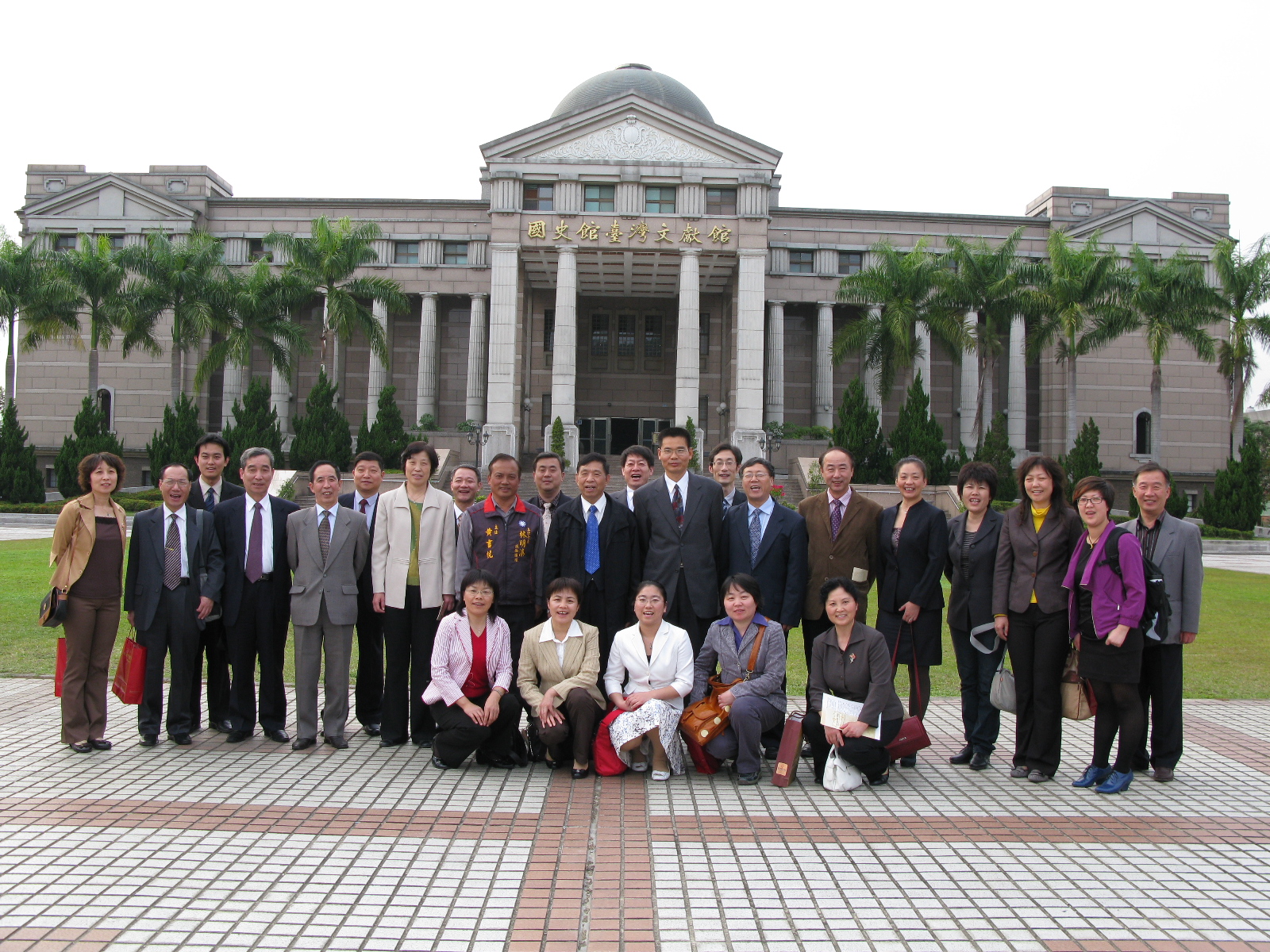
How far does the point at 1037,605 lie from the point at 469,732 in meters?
3.88

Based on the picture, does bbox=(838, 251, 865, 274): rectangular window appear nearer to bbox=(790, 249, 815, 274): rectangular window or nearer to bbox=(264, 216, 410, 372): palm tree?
bbox=(790, 249, 815, 274): rectangular window

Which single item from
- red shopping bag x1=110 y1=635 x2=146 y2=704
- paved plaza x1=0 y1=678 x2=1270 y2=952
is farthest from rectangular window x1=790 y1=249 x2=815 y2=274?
red shopping bag x1=110 y1=635 x2=146 y2=704

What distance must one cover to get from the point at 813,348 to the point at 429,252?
15852 millimetres

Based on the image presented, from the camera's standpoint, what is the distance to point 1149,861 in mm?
4812

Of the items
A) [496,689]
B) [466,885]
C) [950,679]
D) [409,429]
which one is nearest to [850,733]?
[496,689]

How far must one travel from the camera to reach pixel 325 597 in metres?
7.02

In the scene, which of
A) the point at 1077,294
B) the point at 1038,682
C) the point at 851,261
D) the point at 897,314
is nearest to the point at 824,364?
the point at 851,261

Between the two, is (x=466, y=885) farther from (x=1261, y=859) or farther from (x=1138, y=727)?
(x=1138, y=727)

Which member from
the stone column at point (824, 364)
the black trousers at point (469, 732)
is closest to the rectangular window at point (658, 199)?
the stone column at point (824, 364)

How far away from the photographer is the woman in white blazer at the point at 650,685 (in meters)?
6.20

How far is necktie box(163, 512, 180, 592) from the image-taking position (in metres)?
6.93

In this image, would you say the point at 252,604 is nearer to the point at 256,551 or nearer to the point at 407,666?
the point at 256,551

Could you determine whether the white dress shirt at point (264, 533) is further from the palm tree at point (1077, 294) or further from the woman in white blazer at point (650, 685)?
the palm tree at point (1077, 294)

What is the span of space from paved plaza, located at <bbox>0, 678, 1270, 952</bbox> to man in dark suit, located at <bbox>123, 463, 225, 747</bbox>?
0.31 meters
